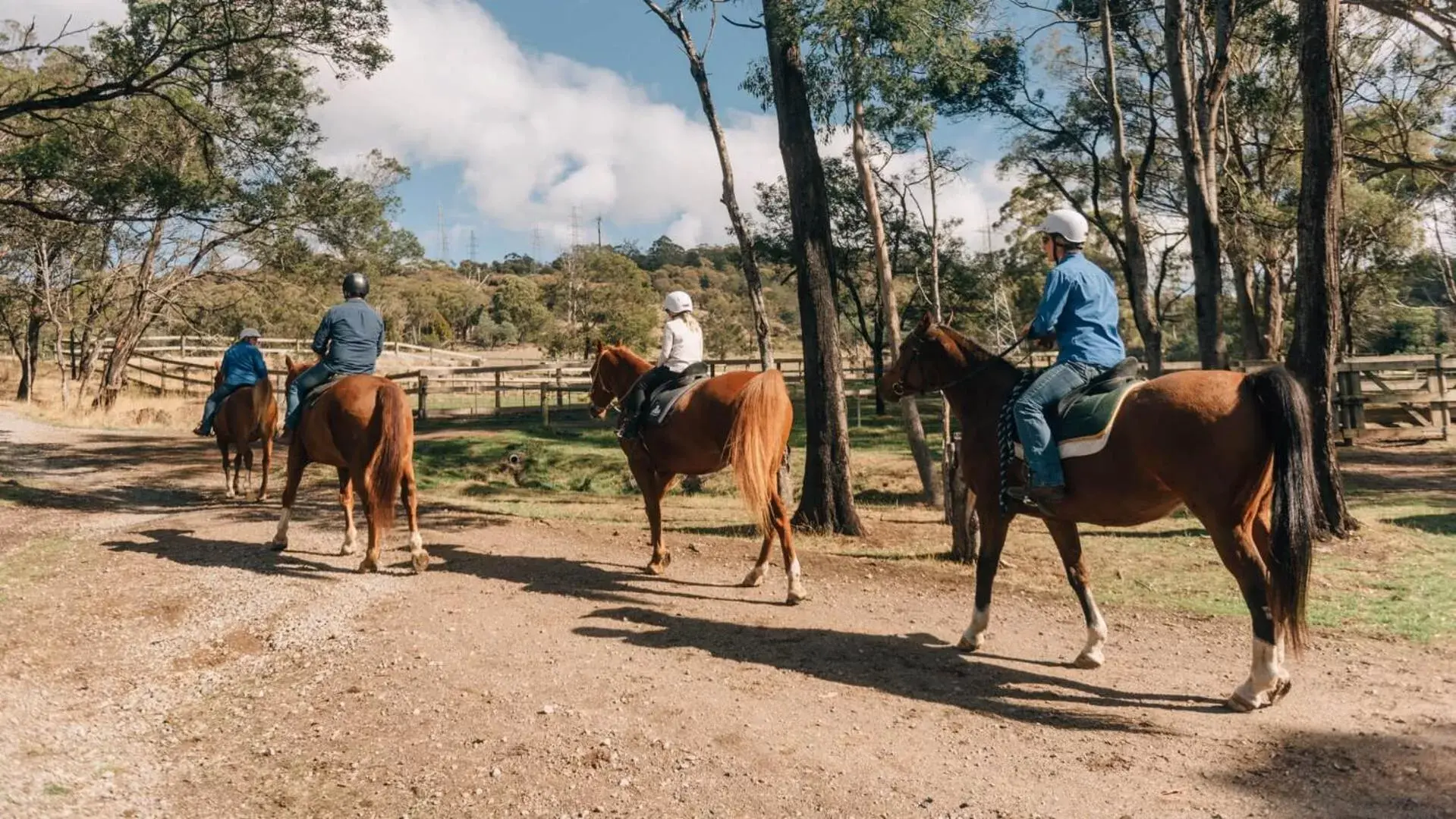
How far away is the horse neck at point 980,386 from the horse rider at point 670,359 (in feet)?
9.26

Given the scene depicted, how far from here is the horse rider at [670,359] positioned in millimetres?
8078

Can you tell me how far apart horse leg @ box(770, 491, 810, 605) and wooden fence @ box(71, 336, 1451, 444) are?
618cm

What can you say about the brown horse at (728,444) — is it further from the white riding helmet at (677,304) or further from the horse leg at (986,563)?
the horse leg at (986,563)

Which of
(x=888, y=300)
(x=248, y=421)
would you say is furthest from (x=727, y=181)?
(x=248, y=421)

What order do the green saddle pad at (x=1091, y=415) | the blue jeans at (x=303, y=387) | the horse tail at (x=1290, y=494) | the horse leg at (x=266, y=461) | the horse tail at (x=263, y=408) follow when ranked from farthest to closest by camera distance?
the horse leg at (x=266, y=461) < the horse tail at (x=263, y=408) < the blue jeans at (x=303, y=387) < the green saddle pad at (x=1091, y=415) < the horse tail at (x=1290, y=494)

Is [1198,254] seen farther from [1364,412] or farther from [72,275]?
[72,275]

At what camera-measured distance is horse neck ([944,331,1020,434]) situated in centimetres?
594

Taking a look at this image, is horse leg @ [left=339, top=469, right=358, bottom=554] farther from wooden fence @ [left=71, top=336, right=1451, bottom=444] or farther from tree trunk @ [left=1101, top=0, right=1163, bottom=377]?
tree trunk @ [left=1101, top=0, right=1163, bottom=377]

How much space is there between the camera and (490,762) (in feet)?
13.4

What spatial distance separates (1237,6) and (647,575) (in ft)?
55.8

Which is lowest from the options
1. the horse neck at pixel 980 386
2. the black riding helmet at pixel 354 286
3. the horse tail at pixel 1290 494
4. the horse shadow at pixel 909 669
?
the horse shadow at pixel 909 669

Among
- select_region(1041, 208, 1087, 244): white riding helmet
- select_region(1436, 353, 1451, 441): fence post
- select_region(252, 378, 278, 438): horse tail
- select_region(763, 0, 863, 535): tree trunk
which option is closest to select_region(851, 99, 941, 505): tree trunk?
select_region(763, 0, 863, 535): tree trunk

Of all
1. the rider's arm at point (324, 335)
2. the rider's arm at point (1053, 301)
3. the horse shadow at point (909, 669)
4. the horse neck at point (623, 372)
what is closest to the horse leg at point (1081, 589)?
the horse shadow at point (909, 669)

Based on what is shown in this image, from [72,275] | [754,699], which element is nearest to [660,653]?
[754,699]
